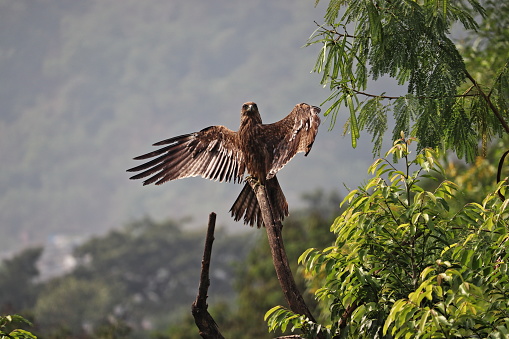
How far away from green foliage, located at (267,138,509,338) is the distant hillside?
8130cm

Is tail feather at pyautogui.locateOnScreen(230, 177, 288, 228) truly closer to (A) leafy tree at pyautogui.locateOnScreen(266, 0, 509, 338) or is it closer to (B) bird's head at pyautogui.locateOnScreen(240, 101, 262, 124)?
(B) bird's head at pyautogui.locateOnScreen(240, 101, 262, 124)

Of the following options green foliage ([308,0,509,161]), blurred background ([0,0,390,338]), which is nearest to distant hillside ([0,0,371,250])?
blurred background ([0,0,390,338])

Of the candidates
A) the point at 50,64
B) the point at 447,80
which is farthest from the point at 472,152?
the point at 50,64

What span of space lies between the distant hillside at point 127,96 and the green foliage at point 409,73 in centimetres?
8048

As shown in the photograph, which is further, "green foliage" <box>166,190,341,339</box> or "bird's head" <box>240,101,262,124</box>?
"green foliage" <box>166,190,341,339</box>

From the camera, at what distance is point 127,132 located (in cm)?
13012

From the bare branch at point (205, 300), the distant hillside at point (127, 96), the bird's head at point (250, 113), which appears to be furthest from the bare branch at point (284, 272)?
the distant hillside at point (127, 96)

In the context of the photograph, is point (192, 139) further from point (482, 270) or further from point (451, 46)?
point (482, 270)

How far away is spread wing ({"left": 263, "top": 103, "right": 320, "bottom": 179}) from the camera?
13.1ft

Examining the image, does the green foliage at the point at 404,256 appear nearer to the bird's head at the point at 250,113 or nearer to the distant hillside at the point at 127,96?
the bird's head at the point at 250,113

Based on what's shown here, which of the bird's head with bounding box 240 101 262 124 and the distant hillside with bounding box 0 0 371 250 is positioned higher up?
the distant hillside with bounding box 0 0 371 250

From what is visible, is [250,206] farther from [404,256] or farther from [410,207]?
[410,207]

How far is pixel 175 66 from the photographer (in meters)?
147

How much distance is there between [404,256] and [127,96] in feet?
466
